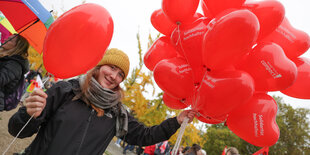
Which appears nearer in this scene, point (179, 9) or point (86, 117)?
point (179, 9)

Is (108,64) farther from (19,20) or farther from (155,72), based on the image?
(19,20)

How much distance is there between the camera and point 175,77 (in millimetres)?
1675

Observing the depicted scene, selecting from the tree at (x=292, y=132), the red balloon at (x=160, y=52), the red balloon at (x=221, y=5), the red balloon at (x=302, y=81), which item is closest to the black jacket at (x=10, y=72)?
the red balloon at (x=160, y=52)

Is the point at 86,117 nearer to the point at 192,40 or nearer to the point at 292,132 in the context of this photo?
the point at 192,40

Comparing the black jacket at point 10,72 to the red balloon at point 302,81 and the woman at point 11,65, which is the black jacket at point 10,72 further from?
the red balloon at point 302,81

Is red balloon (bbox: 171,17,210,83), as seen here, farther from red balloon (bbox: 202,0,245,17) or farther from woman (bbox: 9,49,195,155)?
woman (bbox: 9,49,195,155)

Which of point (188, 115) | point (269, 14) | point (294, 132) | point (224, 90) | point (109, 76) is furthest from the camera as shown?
point (294, 132)

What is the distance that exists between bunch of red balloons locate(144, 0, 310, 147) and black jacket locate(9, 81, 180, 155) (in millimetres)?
587

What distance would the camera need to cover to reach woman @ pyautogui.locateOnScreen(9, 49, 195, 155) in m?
1.45

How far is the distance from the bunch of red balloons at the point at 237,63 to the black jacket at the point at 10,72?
162cm

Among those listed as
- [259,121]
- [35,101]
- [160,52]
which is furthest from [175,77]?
[35,101]

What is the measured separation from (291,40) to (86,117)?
2058mm

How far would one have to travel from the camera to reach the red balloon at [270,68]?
4.86ft

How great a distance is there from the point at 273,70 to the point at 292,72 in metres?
0.14
